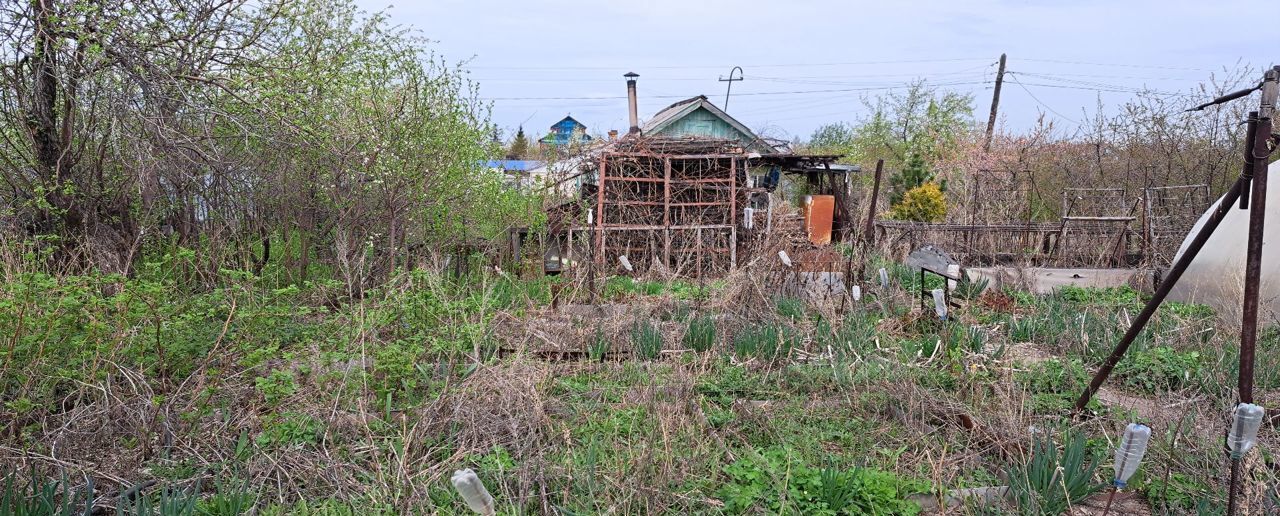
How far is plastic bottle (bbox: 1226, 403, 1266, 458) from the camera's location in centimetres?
262

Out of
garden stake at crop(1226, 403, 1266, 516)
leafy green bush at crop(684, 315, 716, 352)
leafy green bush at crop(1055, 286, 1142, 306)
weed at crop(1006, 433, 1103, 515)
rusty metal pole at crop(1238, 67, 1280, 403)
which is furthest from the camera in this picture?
leafy green bush at crop(1055, 286, 1142, 306)

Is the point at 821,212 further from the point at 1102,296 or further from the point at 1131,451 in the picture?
the point at 1131,451

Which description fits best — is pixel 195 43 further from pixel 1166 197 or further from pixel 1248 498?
pixel 1166 197

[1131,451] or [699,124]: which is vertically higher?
[699,124]

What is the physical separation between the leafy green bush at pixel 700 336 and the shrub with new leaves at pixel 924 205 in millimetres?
14845

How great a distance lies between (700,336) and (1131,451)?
3465 millimetres

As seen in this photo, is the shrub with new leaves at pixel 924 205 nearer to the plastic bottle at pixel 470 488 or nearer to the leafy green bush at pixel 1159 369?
the leafy green bush at pixel 1159 369

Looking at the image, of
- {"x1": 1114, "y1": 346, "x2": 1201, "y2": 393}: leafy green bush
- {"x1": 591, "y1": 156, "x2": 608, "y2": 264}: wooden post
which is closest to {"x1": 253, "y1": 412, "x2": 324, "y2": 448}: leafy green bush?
{"x1": 1114, "y1": 346, "x2": 1201, "y2": 393}: leafy green bush

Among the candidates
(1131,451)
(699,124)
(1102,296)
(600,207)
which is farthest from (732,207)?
(699,124)

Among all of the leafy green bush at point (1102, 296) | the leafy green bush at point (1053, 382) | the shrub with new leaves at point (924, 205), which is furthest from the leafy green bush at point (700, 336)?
the shrub with new leaves at point (924, 205)

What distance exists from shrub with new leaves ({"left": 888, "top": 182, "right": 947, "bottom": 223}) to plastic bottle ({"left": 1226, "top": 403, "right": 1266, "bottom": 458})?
17.5 m

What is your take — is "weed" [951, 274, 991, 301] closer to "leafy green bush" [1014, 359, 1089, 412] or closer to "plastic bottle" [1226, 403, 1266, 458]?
"leafy green bush" [1014, 359, 1089, 412]

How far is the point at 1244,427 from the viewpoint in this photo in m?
2.66

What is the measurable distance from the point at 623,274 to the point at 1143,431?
8967 mm
